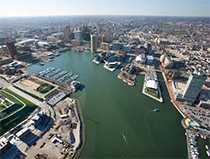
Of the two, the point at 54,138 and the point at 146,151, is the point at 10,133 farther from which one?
the point at 146,151

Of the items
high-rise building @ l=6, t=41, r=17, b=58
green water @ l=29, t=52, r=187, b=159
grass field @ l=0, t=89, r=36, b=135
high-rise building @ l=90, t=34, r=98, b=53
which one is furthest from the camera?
high-rise building @ l=90, t=34, r=98, b=53

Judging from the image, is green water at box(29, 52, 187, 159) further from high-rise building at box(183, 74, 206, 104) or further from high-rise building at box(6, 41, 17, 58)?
high-rise building at box(6, 41, 17, 58)

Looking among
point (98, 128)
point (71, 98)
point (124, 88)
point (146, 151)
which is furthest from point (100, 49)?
point (146, 151)

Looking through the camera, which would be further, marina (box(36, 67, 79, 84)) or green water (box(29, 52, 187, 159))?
marina (box(36, 67, 79, 84))

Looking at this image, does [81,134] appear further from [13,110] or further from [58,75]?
[58,75]

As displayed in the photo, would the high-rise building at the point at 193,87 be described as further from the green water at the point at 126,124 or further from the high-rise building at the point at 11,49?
the high-rise building at the point at 11,49

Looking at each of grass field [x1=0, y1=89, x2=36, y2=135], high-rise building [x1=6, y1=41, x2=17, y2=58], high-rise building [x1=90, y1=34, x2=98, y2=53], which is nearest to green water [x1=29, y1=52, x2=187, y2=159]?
grass field [x1=0, y1=89, x2=36, y2=135]
